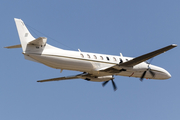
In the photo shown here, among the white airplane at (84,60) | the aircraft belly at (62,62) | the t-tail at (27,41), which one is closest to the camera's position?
the t-tail at (27,41)

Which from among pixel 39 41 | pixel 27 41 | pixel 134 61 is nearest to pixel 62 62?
pixel 39 41

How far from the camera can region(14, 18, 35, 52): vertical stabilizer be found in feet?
98.4

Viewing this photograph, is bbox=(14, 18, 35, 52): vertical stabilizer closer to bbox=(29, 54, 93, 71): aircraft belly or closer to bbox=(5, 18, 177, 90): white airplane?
bbox=(5, 18, 177, 90): white airplane

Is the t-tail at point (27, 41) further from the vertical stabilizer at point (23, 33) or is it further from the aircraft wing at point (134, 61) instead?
the aircraft wing at point (134, 61)

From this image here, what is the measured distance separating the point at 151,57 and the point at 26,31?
13.7 metres

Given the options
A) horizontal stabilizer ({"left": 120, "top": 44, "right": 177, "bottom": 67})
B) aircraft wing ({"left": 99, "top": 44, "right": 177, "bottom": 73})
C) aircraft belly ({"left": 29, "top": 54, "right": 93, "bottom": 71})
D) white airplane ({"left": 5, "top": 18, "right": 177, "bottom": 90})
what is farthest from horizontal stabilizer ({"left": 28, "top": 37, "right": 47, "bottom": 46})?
horizontal stabilizer ({"left": 120, "top": 44, "right": 177, "bottom": 67})

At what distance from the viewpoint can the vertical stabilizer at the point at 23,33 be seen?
30.0 m

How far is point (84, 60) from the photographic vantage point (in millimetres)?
32094

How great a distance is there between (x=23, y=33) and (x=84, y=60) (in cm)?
706

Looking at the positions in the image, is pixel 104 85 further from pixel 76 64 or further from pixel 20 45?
pixel 20 45

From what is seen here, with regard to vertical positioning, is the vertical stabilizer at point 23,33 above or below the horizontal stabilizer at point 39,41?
above

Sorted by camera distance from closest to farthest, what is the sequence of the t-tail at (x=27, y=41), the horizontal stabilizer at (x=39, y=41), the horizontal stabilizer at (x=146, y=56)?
1. the horizontal stabilizer at (x=39, y=41)
2. the horizontal stabilizer at (x=146, y=56)
3. the t-tail at (x=27, y=41)

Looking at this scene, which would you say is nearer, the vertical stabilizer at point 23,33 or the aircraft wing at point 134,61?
the vertical stabilizer at point 23,33

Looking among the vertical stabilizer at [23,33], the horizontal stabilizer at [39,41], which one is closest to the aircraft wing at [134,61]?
the horizontal stabilizer at [39,41]
